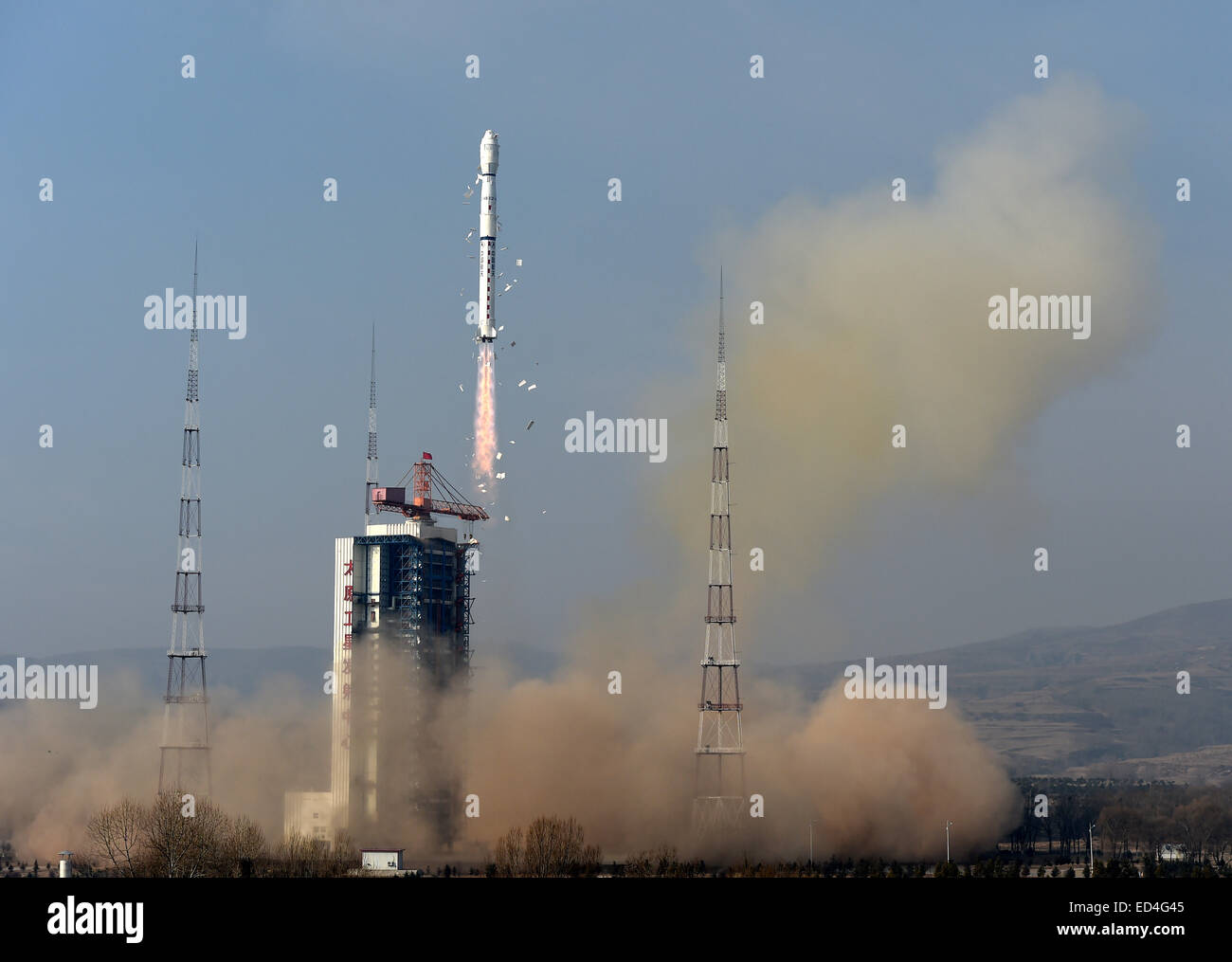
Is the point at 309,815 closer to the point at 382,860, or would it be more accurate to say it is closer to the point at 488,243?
the point at 382,860

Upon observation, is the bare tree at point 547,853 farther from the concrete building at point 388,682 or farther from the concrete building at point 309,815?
the concrete building at point 309,815

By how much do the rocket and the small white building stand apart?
1458 inches

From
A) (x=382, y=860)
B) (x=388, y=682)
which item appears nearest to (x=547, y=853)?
(x=382, y=860)

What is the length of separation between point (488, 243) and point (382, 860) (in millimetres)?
44470

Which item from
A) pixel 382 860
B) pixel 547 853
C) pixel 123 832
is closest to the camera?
pixel 123 832

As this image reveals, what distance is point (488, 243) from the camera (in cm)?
Result: 12850

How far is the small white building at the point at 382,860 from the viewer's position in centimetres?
12838

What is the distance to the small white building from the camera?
128 meters

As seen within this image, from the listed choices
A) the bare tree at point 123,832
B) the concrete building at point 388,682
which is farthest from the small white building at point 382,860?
the bare tree at point 123,832

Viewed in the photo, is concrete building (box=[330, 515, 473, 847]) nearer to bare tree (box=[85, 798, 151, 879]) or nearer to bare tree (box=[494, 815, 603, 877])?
bare tree (box=[494, 815, 603, 877])

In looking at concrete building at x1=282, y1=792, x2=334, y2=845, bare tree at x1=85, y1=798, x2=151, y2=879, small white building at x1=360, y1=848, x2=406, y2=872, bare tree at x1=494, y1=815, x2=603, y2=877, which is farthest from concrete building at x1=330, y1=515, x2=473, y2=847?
bare tree at x1=85, y1=798, x2=151, y2=879
